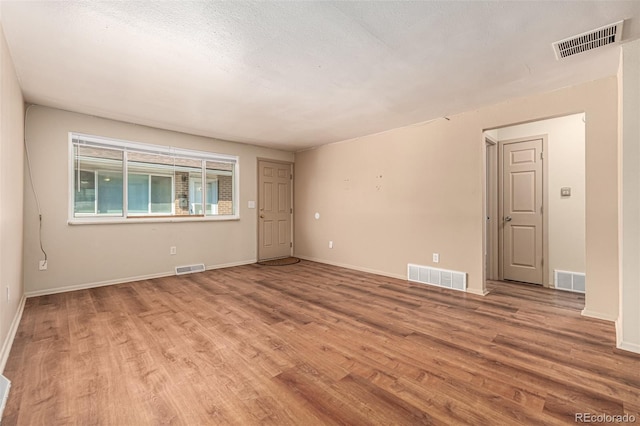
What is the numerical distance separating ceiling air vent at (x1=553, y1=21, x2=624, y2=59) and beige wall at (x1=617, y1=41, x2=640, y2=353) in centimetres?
25

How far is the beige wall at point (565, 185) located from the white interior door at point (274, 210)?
4567 millimetres

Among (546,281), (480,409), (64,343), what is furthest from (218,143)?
(546,281)

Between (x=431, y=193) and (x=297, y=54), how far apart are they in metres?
2.76

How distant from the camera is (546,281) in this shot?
13.1ft

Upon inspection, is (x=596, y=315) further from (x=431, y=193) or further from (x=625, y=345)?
(x=431, y=193)

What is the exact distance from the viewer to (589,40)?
2.13 meters

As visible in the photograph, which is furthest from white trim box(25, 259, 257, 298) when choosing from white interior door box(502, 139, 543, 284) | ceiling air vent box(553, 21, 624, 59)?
ceiling air vent box(553, 21, 624, 59)

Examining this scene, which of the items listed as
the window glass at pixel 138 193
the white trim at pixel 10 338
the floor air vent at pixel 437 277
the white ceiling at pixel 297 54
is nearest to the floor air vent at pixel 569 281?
the floor air vent at pixel 437 277

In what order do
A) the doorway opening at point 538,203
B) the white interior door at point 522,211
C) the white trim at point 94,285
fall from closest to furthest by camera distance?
the white trim at point 94,285, the doorway opening at point 538,203, the white interior door at point 522,211

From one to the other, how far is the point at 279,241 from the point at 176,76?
4.06m

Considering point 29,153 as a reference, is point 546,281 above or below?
below

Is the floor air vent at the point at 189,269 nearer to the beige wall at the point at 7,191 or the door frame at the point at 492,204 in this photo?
the beige wall at the point at 7,191

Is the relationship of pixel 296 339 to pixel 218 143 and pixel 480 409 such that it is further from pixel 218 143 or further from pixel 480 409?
pixel 218 143

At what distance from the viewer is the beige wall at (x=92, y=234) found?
11.6ft
